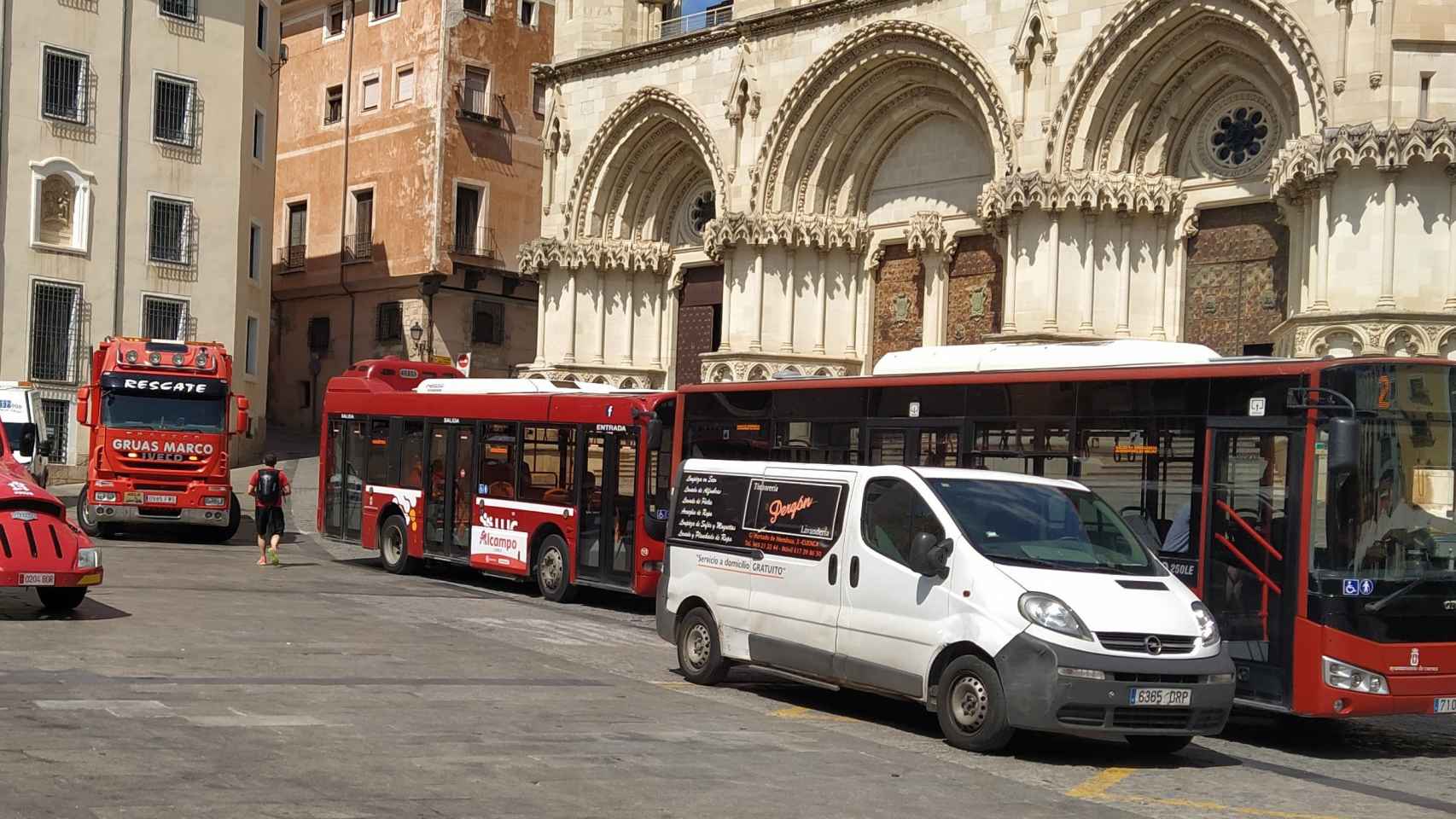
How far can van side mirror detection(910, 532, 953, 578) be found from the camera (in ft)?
34.5

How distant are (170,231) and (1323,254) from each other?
2609cm

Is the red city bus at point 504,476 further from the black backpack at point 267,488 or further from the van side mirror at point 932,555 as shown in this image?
the van side mirror at point 932,555

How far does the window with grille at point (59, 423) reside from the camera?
35719 millimetres

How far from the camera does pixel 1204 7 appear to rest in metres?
24.6

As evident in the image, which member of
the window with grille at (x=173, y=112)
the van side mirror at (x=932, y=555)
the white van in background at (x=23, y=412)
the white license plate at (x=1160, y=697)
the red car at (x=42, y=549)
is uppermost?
the window with grille at (x=173, y=112)

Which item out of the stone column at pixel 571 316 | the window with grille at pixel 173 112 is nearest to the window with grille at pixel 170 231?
the window with grille at pixel 173 112

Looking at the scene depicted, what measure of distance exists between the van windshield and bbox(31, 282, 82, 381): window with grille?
29349 millimetres

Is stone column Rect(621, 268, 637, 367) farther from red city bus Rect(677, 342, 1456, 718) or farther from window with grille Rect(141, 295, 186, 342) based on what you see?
red city bus Rect(677, 342, 1456, 718)

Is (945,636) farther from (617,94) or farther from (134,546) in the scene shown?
(617,94)

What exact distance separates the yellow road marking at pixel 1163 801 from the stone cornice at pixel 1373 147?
14828mm

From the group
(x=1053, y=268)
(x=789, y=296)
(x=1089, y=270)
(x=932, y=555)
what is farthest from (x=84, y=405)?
(x=932, y=555)

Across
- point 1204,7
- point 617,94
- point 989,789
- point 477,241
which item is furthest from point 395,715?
point 477,241

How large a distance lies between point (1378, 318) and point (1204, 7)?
5.76 meters

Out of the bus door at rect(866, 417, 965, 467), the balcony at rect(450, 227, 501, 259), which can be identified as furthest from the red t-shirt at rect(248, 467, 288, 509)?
the balcony at rect(450, 227, 501, 259)
